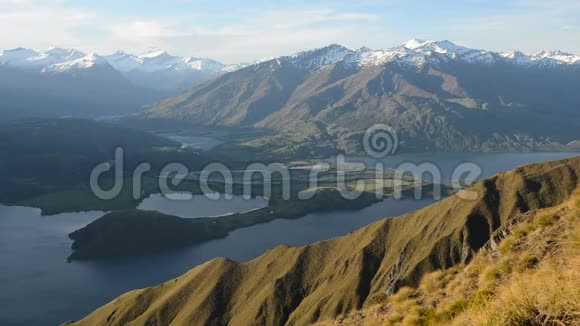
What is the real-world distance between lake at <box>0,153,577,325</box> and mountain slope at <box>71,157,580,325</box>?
2925cm

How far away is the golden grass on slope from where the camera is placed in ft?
36.2

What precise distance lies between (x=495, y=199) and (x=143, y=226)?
345 feet

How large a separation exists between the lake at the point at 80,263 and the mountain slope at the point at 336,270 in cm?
2925

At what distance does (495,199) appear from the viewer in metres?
89.6

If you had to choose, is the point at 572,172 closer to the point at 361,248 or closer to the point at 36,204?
the point at 361,248

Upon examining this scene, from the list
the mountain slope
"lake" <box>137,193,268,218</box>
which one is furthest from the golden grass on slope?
"lake" <box>137,193,268,218</box>

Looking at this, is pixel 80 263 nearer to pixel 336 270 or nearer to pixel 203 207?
pixel 203 207

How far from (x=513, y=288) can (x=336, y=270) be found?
2784 inches

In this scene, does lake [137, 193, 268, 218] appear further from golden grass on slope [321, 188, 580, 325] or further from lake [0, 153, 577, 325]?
golden grass on slope [321, 188, 580, 325]

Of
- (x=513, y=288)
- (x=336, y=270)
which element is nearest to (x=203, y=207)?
(x=336, y=270)

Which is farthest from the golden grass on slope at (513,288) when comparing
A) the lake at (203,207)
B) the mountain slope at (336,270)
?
the lake at (203,207)

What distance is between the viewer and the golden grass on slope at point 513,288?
1105 cm

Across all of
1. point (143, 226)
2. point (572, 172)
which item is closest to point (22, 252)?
point (143, 226)

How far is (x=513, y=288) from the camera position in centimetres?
1241
